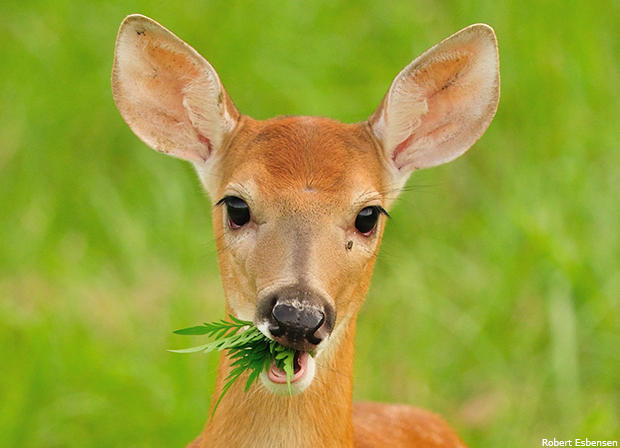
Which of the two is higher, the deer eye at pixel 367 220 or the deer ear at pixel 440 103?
the deer ear at pixel 440 103

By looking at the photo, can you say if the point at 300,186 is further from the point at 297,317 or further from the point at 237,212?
the point at 297,317

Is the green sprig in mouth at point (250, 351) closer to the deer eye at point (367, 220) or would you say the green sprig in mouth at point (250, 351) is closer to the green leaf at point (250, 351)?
the green leaf at point (250, 351)

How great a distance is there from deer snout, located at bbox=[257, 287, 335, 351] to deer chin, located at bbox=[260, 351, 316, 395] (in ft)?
0.52

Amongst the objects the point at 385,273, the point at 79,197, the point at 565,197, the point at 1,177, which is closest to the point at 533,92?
the point at 565,197

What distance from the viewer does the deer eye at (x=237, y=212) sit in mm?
3447

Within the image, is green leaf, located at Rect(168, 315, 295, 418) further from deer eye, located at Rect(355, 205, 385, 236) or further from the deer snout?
deer eye, located at Rect(355, 205, 385, 236)

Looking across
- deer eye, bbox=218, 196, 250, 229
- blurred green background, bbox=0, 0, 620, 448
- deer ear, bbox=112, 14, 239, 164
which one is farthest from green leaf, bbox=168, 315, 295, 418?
blurred green background, bbox=0, 0, 620, 448

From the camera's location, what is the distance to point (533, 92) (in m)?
7.06

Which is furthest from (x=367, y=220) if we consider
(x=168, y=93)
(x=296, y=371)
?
(x=168, y=93)

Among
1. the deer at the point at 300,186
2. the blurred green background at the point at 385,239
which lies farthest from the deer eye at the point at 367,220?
the blurred green background at the point at 385,239

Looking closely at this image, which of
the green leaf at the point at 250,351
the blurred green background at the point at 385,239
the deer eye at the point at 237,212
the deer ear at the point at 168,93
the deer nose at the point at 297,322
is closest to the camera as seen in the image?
the deer nose at the point at 297,322

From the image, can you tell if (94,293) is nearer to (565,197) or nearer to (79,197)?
Result: (79,197)

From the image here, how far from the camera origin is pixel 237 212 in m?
3.46

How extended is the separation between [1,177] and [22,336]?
5.73 ft
